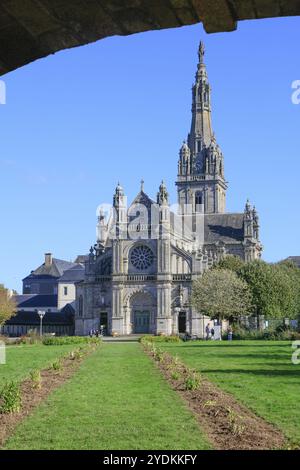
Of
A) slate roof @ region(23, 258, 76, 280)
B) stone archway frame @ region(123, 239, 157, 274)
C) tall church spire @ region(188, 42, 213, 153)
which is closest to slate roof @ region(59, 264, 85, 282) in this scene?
slate roof @ region(23, 258, 76, 280)

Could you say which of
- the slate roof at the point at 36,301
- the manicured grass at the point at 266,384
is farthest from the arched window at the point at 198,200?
the manicured grass at the point at 266,384

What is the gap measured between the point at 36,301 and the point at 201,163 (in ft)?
125

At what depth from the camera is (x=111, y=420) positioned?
12.1 metres

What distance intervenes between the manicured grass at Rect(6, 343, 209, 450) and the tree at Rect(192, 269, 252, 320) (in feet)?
156

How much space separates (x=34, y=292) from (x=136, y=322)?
4848 centimetres

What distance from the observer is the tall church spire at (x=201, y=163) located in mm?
115562

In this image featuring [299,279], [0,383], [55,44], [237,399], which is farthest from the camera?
[299,279]

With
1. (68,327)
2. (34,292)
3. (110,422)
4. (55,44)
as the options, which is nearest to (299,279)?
(68,327)

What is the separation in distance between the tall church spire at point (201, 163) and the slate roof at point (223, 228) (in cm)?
620

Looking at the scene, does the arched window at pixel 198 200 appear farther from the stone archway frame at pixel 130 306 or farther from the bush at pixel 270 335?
the bush at pixel 270 335

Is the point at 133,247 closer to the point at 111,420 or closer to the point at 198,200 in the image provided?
the point at 198,200

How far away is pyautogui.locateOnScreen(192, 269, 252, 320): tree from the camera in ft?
216
